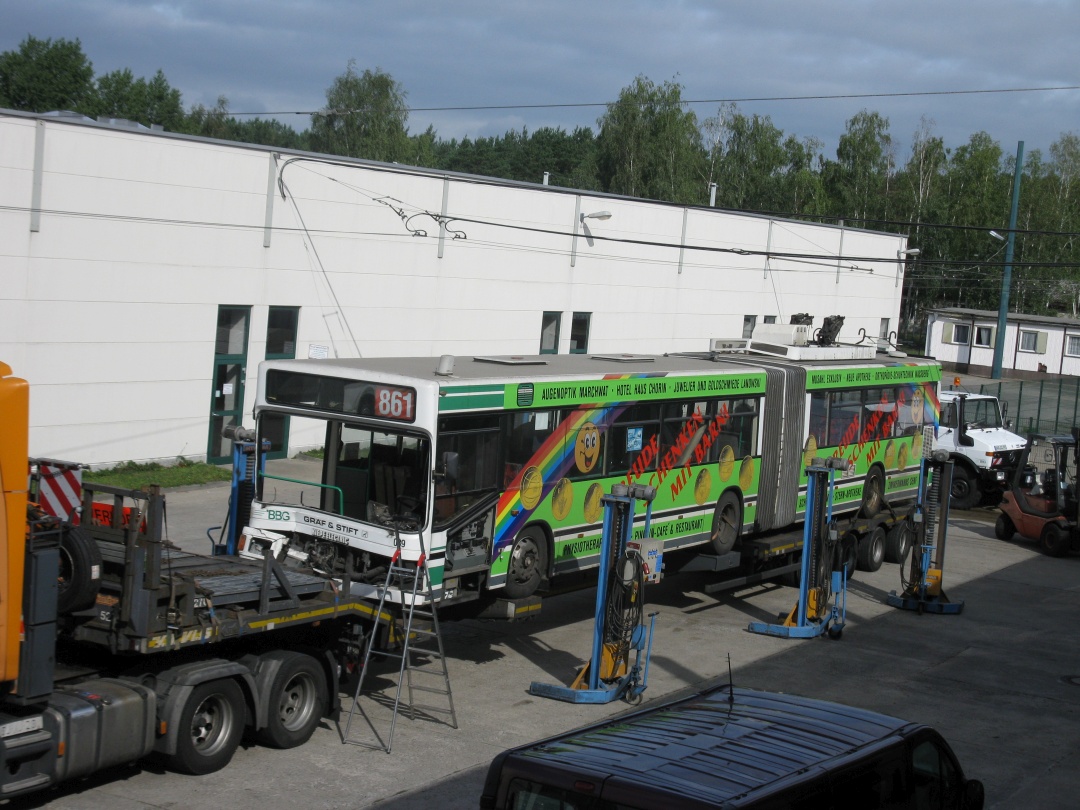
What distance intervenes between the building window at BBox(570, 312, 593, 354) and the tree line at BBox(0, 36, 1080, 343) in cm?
3826

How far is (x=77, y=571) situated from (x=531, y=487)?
A: 5292 millimetres

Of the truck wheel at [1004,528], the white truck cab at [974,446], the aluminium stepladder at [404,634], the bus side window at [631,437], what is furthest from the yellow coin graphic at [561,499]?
the white truck cab at [974,446]

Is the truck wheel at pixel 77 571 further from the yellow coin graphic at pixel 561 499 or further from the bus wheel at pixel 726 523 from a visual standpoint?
the bus wheel at pixel 726 523

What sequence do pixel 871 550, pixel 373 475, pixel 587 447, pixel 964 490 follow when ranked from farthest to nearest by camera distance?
pixel 964 490 → pixel 871 550 → pixel 587 447 → pixel 373 475

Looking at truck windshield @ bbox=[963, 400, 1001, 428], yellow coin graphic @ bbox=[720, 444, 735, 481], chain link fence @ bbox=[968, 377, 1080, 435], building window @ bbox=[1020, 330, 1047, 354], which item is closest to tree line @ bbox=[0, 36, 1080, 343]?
building window @ bbox=[1020, 330, 1047, 354]

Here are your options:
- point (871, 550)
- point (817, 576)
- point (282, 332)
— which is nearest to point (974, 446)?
point (871, 550)

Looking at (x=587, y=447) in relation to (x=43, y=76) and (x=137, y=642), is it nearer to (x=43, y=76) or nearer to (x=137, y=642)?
(x=137, y=642)

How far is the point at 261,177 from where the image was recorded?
24125mm

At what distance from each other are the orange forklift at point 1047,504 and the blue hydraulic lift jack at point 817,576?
9.04 m

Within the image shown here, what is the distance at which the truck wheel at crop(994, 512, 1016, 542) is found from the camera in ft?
78.7

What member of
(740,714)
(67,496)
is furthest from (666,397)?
(740,714)

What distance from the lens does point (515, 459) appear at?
1220 cm

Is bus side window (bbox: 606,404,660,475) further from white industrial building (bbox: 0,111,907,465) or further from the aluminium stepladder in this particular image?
white industrial building (bbox: 0,111,907,465)

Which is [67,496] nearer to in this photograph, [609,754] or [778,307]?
[609,754]
